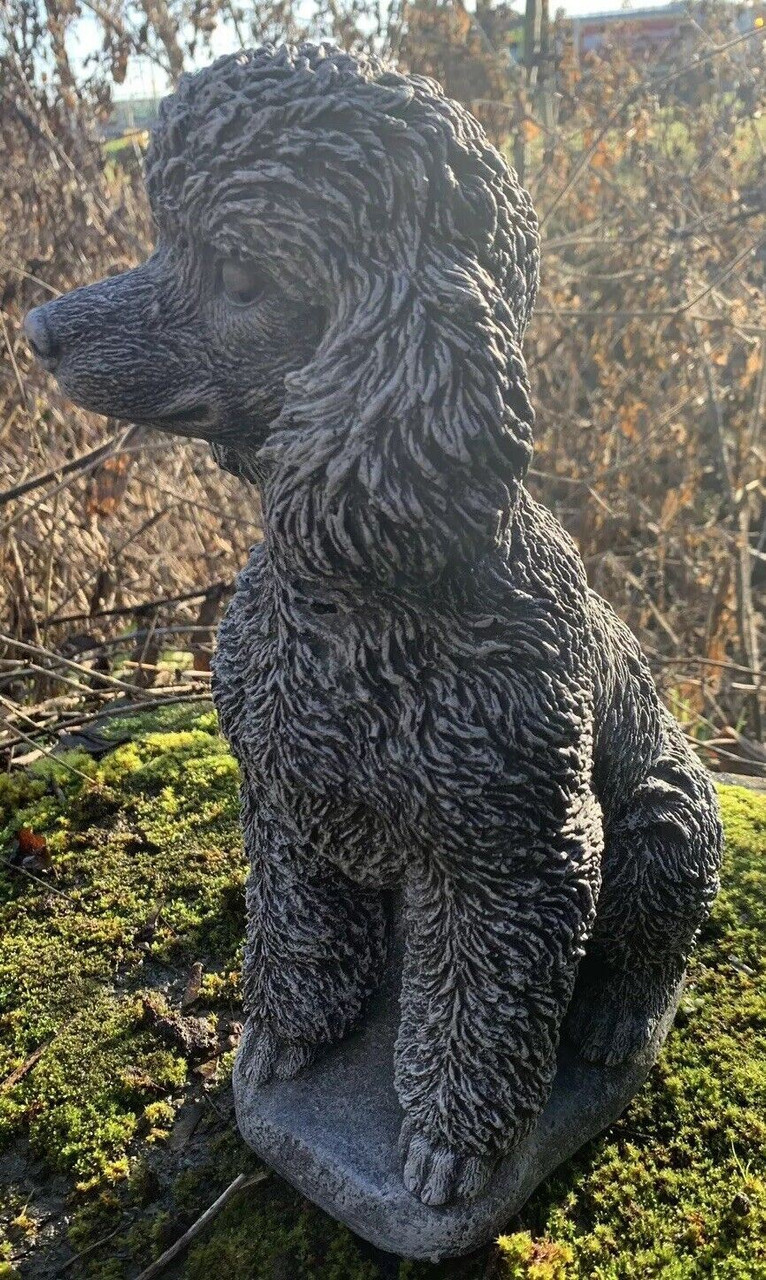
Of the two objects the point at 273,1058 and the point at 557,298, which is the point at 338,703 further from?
the point at 557,298

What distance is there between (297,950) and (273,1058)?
8.3 inches

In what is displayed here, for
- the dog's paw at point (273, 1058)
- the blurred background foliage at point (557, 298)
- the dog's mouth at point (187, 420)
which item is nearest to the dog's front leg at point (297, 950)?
the dog's paw at point (273, 1058)

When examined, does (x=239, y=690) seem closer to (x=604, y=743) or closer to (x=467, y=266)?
(x=604, y=743)

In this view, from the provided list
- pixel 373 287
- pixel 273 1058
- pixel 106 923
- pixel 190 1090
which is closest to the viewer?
pixel 373 287

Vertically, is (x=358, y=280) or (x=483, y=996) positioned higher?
(x=358, y=280)

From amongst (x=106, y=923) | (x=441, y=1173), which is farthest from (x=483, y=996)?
(x=106, y=923)

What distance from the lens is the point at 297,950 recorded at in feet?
5.36

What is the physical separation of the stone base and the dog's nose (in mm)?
1178

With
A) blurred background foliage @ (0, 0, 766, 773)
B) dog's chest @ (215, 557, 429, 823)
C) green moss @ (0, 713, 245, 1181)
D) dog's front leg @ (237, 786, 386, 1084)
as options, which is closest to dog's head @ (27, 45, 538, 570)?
dog's chest @ (215, 557, 429, 823)

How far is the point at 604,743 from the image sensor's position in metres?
1.51

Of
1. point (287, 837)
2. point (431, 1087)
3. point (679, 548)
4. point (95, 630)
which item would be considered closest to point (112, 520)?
point (95, 630)

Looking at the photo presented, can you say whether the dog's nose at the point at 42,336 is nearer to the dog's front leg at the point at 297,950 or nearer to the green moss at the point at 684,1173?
the dog's front leg at the point at 297,950

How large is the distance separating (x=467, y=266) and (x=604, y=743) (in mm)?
745

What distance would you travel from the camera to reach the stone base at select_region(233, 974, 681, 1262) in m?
1.48
